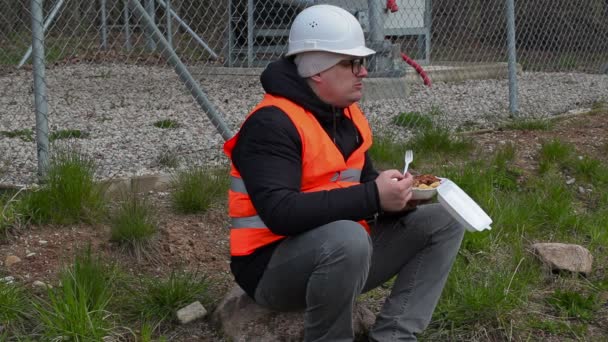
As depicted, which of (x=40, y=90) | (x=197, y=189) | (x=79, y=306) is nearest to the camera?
(x=79, y=306)

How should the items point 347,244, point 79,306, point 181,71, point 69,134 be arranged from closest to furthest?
1. point 347,244
2. point 79,306
3. point 181,71
4. point 69,134

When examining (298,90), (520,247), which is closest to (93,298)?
(298,90)

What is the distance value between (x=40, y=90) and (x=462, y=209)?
269 centimetres

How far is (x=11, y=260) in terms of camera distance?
383cm

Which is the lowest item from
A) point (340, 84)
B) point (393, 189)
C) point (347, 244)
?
point (347, 244)

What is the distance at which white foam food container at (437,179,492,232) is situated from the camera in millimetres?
2812

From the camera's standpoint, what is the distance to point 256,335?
3.21m

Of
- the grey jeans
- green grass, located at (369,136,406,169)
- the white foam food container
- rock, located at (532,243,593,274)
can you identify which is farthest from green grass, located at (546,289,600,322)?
green grass, located at (369,136,406,169)

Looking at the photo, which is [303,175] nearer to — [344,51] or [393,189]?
[393,189]

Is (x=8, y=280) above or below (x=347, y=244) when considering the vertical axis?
below

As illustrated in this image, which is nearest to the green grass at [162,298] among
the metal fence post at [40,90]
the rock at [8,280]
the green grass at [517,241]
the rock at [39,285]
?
the rock at [39,285]

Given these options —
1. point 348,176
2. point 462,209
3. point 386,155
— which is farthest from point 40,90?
point 462,209

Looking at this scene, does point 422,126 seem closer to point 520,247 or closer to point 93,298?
point 520,247

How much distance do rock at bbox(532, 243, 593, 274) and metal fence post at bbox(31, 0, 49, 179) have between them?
8.29ft
